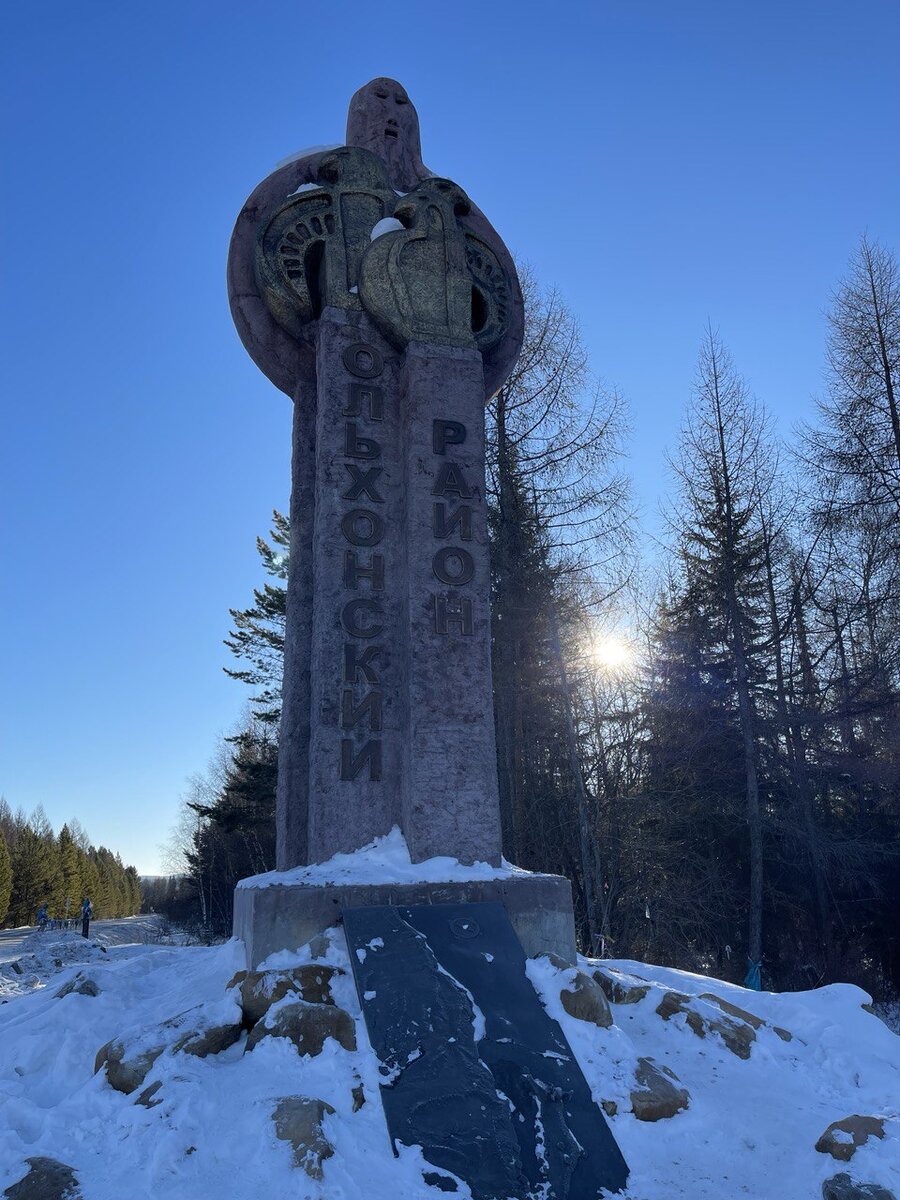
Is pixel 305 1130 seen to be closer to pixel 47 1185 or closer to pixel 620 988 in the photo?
pixel 47 1185

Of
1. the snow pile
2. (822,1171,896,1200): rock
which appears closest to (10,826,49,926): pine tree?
the snow pile

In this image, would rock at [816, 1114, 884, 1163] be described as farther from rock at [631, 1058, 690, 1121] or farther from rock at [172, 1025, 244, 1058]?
rock at [172, 1025, 244, 1058]

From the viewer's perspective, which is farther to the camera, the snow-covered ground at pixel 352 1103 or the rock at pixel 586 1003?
the rock at pixel 586 1003

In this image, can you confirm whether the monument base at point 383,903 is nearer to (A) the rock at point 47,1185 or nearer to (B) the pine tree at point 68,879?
(A) the rock at point 47,1185

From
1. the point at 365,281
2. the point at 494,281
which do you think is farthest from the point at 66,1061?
the point at 494,281

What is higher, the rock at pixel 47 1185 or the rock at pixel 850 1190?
the rock at pixel 47 1185

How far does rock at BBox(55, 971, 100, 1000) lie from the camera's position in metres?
Result: 5.15

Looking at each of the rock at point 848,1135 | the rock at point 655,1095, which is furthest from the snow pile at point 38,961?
the rock at point 848,1135

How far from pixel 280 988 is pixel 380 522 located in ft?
10.3

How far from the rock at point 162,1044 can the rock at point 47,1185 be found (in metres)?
0.60

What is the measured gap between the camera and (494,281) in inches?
277

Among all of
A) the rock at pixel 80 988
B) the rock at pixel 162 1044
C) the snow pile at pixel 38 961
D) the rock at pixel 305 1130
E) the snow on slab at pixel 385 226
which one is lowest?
the snow pile at pixel 38 961

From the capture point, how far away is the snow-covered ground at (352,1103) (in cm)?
327

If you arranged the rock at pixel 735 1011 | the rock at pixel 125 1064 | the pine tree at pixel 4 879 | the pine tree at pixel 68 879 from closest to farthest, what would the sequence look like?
1. the rock at pixel 125 1064
2. the rock at pixel 735 1011
3. the pine tree at pixel 4 879
4. the pine tree at pixel 68 879
